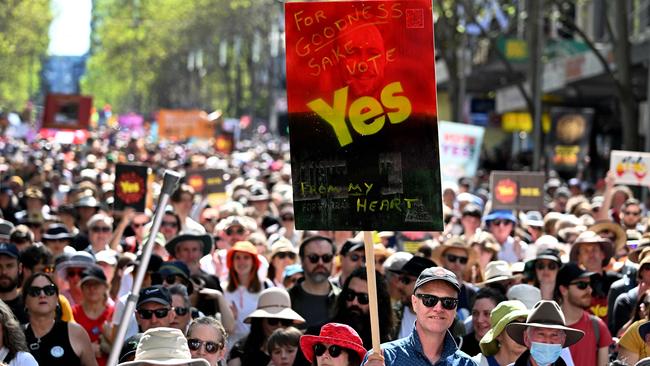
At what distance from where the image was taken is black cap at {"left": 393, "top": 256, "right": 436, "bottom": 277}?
10523 millimetres

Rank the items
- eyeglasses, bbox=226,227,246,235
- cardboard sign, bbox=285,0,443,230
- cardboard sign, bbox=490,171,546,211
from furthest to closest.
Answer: cardboard sign, bbox=490,171,546,211, eyeglasses, bbox=226,227,246,235, cardboard sign, bbox=285,0,443,230

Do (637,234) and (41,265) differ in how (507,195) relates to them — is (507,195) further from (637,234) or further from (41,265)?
(41,265)

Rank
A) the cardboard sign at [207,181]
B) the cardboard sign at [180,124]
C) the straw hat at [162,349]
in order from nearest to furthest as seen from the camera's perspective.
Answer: the straw hat at [162,349] → the cardboard sign at [207,181] → the cardboard sign at [180,124]

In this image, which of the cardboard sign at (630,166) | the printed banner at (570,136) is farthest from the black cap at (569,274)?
the printed banner at (570,136)

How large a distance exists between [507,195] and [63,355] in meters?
9.86

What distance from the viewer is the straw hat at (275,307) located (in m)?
10.1

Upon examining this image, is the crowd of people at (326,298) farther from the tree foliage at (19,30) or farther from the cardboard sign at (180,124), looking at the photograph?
the tree foliage at (19,30)

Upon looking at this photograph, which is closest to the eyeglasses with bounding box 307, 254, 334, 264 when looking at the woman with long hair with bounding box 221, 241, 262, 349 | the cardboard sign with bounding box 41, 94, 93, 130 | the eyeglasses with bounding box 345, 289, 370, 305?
the woman with long hair with bounding box 221, 241, 262, 349

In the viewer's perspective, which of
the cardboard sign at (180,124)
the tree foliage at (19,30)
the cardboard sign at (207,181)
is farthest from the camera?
the tree foliage at (19,30)

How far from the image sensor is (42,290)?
955cm

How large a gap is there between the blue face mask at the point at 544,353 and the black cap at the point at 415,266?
2758 millimetres

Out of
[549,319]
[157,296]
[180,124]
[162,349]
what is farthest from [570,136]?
[162,349]

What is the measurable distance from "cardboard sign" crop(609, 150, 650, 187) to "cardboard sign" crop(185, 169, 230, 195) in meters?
6.05

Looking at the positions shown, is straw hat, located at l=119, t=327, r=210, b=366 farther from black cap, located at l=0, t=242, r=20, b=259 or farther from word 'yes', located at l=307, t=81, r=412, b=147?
black cap, located at l=0, t=242, r=20, b=259
